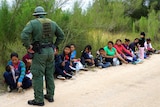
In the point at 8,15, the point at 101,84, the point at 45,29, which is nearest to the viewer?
the point at 45,29

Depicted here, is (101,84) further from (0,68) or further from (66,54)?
(0,68)

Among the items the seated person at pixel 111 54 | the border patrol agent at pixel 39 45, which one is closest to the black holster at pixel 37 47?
the border patrol agent at pixel 39 45

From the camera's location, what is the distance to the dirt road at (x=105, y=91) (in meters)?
6.57

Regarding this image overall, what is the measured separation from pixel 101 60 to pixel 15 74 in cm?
475

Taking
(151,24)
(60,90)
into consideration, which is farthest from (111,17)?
(60,90)

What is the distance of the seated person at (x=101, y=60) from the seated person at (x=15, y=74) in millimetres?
4228

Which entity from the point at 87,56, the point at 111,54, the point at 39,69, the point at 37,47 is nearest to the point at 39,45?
the point at 37,47

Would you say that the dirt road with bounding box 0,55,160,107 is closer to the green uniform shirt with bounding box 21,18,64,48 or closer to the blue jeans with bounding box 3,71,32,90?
the blue jeans with bounding box 3,71,32,90

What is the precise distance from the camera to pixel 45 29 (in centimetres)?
615

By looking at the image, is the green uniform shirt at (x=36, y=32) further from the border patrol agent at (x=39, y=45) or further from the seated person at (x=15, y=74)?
the seated person at (x=15, y=74)

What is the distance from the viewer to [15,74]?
7.18 m

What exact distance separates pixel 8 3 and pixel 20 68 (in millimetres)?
2591

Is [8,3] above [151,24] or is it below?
above

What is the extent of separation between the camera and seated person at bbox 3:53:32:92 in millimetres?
7156
